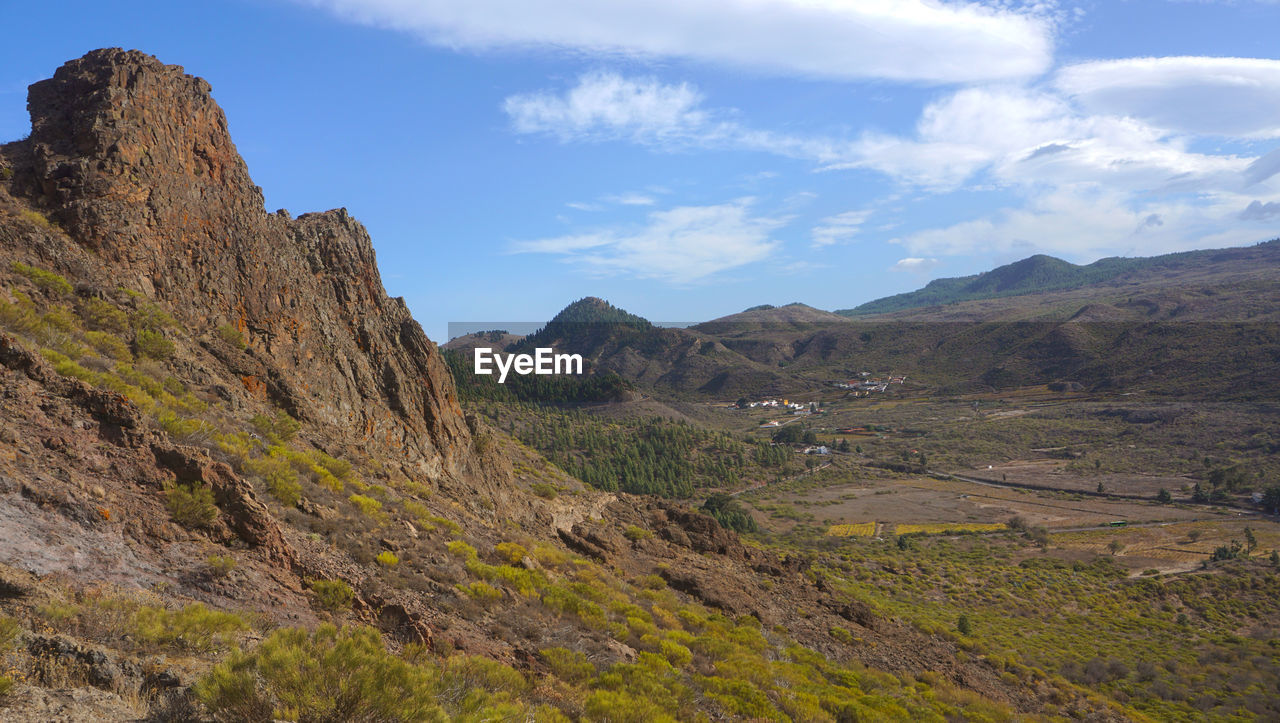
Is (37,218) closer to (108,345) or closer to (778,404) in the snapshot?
(108,345)

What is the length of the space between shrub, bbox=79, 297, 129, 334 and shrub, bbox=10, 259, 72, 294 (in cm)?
41

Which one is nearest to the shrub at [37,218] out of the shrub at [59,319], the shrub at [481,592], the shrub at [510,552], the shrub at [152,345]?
the shrub at [59,319]

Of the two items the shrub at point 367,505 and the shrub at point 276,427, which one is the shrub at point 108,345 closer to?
the shrub at point 276,427

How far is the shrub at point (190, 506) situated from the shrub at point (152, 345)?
19.8 ft

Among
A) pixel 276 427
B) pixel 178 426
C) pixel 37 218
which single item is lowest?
pixel 276 427

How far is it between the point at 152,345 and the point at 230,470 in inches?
227

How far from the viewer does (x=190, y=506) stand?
8.17m

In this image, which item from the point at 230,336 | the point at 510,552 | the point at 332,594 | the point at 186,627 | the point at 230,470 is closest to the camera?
the point at 186,627

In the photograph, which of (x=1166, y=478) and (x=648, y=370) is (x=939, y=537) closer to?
(x=1166, y=478)

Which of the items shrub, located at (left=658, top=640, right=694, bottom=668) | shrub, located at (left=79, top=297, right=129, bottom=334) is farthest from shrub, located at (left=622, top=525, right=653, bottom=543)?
shrub, located at (left=79, top=297, right=129, bottom=334)

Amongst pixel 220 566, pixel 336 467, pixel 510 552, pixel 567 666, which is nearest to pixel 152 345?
pixel 336 467

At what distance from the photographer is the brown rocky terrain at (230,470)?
651 centimetres

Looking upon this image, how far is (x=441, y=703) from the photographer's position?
642 cm

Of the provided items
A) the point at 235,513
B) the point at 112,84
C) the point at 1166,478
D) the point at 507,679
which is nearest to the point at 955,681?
the point at 507,679
